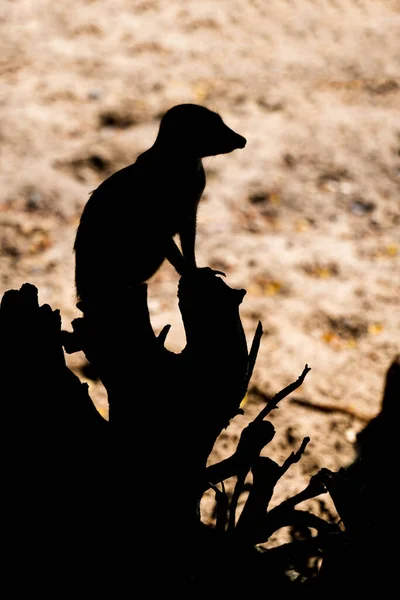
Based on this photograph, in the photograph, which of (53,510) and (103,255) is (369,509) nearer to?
(53,510)

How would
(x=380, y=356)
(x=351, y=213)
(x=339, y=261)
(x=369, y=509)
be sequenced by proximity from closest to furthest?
(x=369, y=509), (x=380, y=356), (x=339, y=261), (x=351, y=213)

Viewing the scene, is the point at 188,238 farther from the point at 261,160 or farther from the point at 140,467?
the point at 261,160

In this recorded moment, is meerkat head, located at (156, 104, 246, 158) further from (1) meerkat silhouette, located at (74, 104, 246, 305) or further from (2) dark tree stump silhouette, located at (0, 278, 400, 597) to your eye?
(2) dark tree stump silhouette, located at (0, 278, 400, 597)

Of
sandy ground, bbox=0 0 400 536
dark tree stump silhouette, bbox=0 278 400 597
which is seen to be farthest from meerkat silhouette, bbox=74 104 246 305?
sandy ground, bbox=0 0 400 536

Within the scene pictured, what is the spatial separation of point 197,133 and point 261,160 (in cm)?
361

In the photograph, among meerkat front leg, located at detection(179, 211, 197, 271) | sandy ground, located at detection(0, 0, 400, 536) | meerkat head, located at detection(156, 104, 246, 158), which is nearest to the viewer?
meerkat head, located at detection(156, 104, 246, 158)

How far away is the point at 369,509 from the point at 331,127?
4.62 metres

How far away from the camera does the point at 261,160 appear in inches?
214

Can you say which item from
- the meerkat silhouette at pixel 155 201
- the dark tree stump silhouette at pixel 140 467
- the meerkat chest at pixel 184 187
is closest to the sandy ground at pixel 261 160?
the dark tree stump silhouette at pixel 140 467

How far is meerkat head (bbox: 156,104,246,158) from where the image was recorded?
1.94 meters

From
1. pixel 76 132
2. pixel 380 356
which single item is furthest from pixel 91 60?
pixel 380 356

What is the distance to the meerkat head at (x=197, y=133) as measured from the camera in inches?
76.4

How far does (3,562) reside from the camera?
166 cm

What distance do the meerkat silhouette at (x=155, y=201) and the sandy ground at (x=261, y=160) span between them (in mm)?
1501
